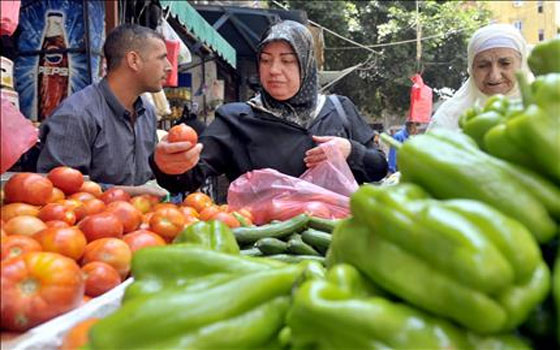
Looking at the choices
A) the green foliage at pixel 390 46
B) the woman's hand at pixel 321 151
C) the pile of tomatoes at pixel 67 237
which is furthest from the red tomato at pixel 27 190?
the green foliage at pixel 390 46

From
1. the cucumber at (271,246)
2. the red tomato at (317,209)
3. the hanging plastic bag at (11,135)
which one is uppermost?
the hanging plastic bag at (11,135)

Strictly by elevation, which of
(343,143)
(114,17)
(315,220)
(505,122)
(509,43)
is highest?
(114,17)

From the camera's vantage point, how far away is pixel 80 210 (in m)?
2.39

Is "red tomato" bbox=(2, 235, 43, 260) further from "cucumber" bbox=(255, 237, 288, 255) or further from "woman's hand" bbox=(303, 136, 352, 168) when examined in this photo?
"woman's hand" bbox=(303, 136, 352, 168)

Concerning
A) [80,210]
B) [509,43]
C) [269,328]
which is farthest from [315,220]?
[509,43]

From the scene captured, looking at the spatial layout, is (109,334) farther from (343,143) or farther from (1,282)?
(343,143)

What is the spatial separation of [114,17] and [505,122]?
242 inches

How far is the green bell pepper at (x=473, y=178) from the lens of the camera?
123 centimetres

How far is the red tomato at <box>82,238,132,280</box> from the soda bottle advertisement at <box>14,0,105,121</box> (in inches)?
179

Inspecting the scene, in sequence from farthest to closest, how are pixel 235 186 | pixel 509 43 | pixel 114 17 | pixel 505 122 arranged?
pixel 114 17, pixel 509 43, pixel 235 186, pixel 505 122

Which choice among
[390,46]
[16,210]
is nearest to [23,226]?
[16,210]

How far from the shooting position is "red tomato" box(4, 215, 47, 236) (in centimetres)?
197

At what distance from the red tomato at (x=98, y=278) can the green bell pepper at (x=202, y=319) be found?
58 cm

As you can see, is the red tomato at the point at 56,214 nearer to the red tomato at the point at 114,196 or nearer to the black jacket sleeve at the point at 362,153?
the red tomato at the point at 114,196
